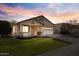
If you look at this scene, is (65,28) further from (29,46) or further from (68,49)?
(29,46)

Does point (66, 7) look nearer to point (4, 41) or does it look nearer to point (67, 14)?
point (67, 14)

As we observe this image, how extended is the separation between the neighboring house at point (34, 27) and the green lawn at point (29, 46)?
8 cm

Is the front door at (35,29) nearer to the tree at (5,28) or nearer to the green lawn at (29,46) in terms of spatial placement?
the green lawn at (29,46)

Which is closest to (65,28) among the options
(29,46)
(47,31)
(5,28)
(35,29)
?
(47,31)

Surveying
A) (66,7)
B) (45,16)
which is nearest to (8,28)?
(45,16)

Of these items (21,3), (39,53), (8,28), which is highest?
(21,3)

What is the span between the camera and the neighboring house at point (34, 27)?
402 cm

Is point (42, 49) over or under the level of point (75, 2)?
under

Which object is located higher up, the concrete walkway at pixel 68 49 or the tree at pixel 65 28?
the tree at pixel 65 28

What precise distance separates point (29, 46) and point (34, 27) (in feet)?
0.70

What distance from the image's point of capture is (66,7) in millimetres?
3992

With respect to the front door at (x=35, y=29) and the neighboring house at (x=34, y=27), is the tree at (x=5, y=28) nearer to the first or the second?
the neighboring house at (x=34, y=27)

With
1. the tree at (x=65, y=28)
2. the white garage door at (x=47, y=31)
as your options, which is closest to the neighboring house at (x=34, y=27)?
the white garage door at (x=47, y=31)

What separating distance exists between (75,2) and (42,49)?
0.61 m
